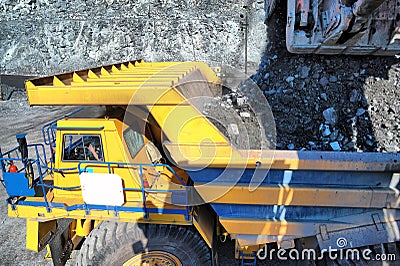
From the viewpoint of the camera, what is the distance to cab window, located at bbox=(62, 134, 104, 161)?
2.77 metres

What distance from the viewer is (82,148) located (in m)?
2.84

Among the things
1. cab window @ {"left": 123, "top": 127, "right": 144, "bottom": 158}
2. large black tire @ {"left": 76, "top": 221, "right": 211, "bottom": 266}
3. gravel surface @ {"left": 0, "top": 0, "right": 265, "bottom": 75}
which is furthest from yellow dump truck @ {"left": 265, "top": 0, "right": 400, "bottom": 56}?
gravel surface @ {"left": 0, "top": 0, "right": 265, "bottom": 75}

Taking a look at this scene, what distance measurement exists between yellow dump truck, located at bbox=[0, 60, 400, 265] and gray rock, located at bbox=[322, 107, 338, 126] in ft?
10.5

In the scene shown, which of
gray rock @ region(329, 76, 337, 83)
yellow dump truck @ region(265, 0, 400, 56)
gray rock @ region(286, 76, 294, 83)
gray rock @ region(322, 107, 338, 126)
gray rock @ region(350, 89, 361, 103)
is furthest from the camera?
gray rock @ region(286, 76, 294, 83)

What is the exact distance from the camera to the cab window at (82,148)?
9.09ft

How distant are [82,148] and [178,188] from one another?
3.12ft

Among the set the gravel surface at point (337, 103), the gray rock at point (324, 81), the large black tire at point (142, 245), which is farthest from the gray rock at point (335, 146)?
the large black tire at point (142, 245)

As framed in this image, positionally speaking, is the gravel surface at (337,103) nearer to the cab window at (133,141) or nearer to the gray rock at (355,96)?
the gray rock at (355,96)

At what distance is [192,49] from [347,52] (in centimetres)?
757

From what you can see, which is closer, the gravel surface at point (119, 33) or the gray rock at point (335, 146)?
the gray rock at point (335, 146)

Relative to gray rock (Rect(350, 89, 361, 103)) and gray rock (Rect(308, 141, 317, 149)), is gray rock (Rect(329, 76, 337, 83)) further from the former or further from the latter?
gray rock (Rect(308, 141, 317, 149))

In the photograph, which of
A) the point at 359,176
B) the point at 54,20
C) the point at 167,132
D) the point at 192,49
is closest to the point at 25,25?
the point at 54,20

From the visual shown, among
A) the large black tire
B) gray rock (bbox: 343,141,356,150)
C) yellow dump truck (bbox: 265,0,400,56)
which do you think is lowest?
the large black tire

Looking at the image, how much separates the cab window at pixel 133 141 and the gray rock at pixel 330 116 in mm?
3745
